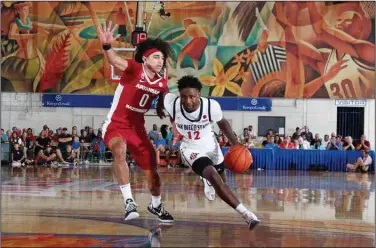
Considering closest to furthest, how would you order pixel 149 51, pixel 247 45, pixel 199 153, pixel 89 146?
pixel 199 153, pixel 149 51, pixel 89 146, pixel 247 45

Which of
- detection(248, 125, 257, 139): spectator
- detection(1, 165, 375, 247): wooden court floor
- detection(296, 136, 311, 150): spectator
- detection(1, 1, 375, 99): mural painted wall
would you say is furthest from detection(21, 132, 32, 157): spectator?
detection(296, 136, 311, 150): spectator

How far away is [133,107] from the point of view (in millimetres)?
7270

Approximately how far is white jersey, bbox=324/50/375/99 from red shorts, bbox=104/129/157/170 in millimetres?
16354

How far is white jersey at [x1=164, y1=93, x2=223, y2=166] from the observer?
7.09 m

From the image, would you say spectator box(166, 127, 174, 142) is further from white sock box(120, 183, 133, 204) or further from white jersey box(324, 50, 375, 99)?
white sock box(120, 183, 133, 204)

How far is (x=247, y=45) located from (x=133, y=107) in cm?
1600

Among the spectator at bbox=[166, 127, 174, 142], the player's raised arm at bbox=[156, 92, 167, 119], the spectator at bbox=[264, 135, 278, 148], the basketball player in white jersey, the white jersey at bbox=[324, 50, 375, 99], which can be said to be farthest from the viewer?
the white jersey at bbox=[324, 50, 375, 99]

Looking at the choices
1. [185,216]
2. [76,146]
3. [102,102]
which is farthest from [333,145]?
[185,216]

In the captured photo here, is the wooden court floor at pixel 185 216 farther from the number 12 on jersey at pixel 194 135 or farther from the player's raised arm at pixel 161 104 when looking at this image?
the player's raised arm at pixel 161 104

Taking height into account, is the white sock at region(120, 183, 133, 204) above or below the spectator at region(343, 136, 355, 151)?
below

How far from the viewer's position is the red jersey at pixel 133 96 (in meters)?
7.22

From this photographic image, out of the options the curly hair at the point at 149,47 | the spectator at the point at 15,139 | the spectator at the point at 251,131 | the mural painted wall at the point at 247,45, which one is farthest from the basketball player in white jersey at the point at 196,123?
the mural painted wall at the point at 247,45

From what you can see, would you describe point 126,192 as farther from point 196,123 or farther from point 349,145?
point 349,145

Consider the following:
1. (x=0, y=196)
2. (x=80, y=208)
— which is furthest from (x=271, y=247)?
(x=0, y=196)
